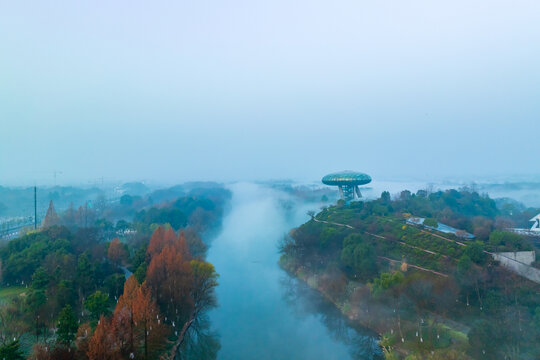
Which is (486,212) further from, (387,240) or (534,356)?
(534,356)

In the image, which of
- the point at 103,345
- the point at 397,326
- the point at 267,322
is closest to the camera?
the point at 103,345

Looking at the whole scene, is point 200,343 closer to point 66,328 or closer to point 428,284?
point 66,328

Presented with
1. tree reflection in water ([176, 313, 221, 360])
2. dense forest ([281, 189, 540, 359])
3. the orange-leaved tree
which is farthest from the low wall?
the orange-leaved tree

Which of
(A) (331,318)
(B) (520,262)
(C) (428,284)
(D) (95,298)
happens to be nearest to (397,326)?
(C) (428,284)

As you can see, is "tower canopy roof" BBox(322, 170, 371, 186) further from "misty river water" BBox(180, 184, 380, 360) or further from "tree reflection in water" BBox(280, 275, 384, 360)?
"tree reflection in water" BBox(280, 275, 384, 360)

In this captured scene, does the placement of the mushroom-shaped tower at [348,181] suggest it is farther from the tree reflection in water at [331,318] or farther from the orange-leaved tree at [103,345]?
the orange-leaved tree at [103,345]

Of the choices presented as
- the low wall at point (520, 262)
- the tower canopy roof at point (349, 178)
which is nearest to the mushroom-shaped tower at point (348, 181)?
the tower canopy roof at point (349, 178)
